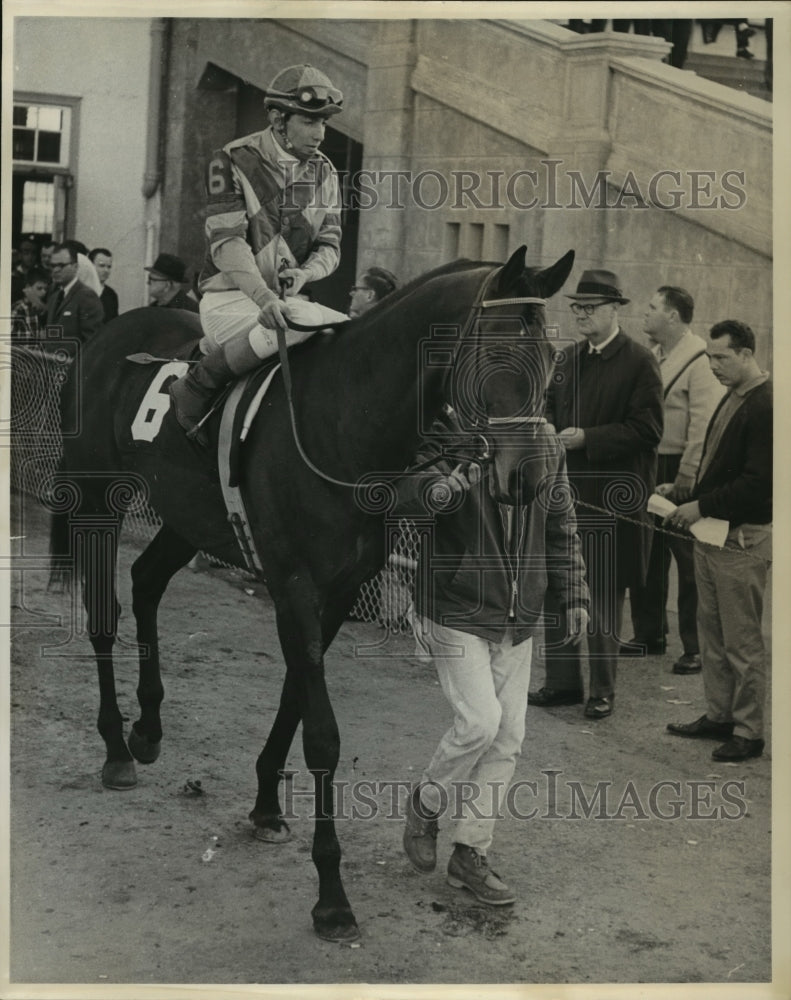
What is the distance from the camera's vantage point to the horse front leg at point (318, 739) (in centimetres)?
543

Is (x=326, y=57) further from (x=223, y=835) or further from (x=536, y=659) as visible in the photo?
(x=223, y=835)

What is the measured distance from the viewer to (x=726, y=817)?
249 inches

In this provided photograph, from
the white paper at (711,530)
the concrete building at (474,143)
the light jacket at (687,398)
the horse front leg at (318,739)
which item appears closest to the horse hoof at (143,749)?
the horse front leg at (318,739)

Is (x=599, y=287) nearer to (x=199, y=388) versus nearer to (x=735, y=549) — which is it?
(x=735, y=549)

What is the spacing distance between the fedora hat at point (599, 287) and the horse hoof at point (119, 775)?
3274 mm

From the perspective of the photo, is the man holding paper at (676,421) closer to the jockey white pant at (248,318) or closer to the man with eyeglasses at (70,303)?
the jockey white pant at (248,318)

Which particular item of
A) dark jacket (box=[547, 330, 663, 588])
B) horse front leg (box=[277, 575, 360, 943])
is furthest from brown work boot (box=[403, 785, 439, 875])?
dark jacket (box=[547, 330, 663, 588])

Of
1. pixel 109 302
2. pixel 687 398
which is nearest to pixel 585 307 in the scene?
pixel 687 398

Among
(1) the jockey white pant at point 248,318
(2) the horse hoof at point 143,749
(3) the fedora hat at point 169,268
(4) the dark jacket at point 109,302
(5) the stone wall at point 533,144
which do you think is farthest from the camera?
(4) the dark jacket at point 109,302

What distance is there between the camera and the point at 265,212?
19.2ft

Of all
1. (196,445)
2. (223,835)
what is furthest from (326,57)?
(223,835)

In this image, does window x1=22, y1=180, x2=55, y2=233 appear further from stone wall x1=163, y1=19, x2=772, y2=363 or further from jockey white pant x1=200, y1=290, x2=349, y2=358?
jockey white pant x1=200, y1=290, x2=349, y2=358

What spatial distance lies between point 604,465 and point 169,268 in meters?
2.94

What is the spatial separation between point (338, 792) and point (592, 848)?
1149 mm
